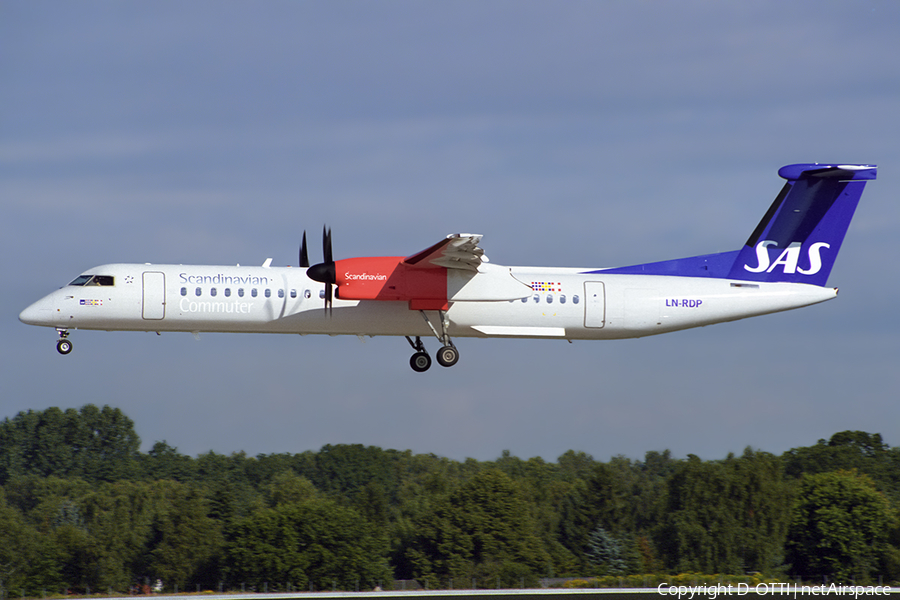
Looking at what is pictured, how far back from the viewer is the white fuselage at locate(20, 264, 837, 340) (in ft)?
81.9

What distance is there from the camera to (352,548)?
186ft

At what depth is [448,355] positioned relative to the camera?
25984mm

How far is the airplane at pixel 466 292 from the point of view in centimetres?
2492

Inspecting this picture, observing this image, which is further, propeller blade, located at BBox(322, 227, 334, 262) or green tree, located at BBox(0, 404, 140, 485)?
green tree, located at BBox(0, 404, 140, 485)

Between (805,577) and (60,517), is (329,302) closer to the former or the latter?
(805,577)

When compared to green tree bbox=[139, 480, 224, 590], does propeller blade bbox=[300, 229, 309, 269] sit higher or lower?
higher

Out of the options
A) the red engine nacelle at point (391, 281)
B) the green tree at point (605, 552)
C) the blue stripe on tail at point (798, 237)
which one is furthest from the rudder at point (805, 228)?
the green tree at point (605, 552)

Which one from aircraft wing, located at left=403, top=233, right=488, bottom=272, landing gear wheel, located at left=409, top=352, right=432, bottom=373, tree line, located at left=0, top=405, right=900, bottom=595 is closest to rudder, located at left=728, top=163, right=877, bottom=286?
aircraft wing, located at left=403, top=233, right=488, bottom=272

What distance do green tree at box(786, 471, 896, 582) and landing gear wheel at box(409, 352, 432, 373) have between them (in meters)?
42.8

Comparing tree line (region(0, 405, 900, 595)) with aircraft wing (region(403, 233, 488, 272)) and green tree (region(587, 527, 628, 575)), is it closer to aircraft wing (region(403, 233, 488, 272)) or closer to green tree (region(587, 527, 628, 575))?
green tree (region(587, 527, 628, 575))

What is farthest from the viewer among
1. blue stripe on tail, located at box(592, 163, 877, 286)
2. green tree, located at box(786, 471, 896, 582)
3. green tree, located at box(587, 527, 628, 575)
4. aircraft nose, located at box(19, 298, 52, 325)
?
green tree, located at box(587, 527, 628, 575)

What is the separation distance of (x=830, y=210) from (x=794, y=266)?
2.05 m

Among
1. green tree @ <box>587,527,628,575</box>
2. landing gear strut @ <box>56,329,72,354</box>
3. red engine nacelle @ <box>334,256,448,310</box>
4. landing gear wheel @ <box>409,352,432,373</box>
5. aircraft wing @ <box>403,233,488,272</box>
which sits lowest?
green tree @ <box>587,527,628,575</box>

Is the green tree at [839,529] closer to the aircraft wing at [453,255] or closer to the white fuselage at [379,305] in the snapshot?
the white fuselage at [379,305]
